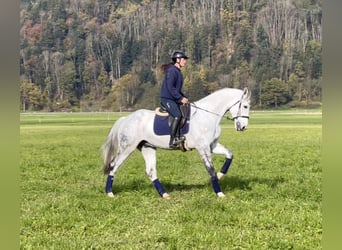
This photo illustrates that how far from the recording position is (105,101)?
4.61 m

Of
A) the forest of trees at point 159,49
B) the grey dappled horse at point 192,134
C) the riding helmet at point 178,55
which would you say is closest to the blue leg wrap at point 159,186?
the grey dappled horse at point 192,134

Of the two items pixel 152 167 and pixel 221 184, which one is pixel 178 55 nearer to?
pixel 152 167

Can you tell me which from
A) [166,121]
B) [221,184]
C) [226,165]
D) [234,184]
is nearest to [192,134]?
[166,121]

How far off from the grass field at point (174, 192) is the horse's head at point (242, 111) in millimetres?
191

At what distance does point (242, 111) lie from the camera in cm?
454

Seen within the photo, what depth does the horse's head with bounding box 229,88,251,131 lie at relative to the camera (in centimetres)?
449

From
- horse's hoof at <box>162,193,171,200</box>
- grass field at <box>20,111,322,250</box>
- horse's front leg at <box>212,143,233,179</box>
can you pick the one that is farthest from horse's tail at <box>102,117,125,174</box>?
horse's front leg at <box>212,143,233,179</box>

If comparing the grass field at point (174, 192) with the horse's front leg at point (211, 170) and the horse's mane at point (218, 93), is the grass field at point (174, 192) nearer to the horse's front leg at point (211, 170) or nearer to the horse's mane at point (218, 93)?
the horse's front leg at point (211, 170)

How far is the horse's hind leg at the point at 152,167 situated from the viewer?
470 cm

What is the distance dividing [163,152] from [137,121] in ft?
2.60

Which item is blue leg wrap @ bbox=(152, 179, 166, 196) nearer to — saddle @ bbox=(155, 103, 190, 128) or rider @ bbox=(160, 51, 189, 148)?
rider @ bbox=(160, 51, 189, 148)

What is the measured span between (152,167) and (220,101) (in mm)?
1044

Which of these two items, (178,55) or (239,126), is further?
(239,126)
